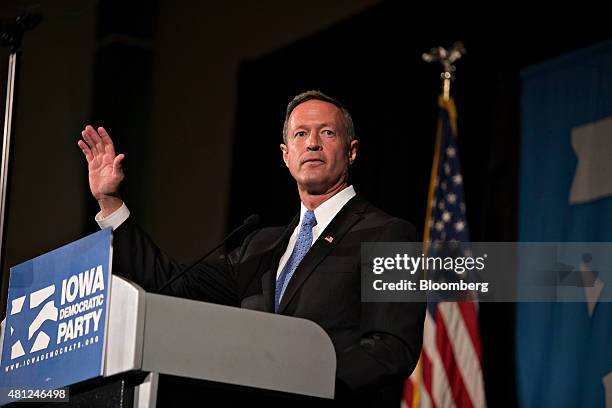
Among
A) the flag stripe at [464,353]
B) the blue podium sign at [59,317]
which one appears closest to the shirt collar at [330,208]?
the blue podium sign at [59,317]

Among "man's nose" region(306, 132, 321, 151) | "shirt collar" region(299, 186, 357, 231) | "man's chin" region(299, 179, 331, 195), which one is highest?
"man's nose" region(306, 132, 321, 151)

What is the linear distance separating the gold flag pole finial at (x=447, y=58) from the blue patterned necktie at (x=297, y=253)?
2.98m

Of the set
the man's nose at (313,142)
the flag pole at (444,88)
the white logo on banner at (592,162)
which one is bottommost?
the man's nose at (313,142)

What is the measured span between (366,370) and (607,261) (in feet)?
8.94

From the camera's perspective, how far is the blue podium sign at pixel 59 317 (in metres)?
2.15

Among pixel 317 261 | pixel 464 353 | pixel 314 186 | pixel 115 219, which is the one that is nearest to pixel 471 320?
pixel 464 353

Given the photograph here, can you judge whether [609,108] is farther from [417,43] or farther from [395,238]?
[395,238]

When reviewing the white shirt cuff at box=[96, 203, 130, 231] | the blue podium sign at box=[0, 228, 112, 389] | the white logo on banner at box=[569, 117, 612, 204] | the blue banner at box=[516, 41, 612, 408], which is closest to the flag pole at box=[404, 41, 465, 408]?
the blue banner at box=[516, 41, 612, 408]

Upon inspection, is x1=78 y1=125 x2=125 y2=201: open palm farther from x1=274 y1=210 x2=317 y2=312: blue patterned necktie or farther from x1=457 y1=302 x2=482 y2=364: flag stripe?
x1=457 y1=302 x2=482 y2=364: flag stripe

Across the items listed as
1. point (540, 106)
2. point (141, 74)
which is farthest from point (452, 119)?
point (141, 74)

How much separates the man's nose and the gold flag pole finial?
2861 millimetres

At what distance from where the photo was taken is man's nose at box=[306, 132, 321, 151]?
9.85 ft

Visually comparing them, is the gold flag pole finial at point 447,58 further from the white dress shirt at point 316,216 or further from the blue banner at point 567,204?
the white dress shirt at point 316,216

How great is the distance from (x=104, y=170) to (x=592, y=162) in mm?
2984
